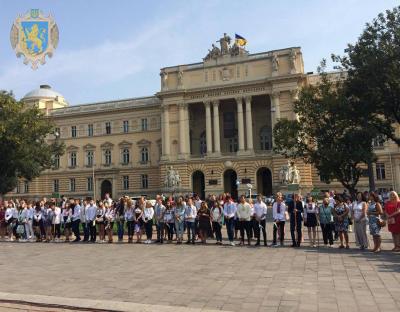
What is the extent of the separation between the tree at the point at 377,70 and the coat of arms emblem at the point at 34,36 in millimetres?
18024

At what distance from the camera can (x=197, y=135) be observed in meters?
69.7

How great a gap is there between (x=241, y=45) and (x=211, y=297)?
59.8 meters

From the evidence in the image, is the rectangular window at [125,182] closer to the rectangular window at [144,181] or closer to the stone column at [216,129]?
the rectangular window at [144,181]

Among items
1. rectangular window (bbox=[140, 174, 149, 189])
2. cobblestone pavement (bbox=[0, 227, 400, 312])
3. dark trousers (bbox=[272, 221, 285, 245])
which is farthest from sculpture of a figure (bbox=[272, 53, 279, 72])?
cobblestone pavement (bbox=[0, 227, 400, 312])

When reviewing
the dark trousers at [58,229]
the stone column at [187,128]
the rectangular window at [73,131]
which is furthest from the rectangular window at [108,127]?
the dark trousers at [58,229]

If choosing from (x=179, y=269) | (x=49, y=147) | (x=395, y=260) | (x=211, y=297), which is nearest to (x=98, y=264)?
(x=179, y=269)

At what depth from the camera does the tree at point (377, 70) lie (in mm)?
24266

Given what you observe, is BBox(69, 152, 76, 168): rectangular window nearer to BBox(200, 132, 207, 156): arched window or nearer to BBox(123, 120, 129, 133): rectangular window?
BBox(123, 120, 129, 133): rectangular window

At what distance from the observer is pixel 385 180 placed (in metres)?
58.9

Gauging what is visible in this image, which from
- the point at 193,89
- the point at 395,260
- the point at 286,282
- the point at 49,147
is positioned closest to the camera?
the point at 286,282

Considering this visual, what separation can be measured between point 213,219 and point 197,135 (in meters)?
51.1

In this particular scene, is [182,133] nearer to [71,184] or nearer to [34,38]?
[71,184]

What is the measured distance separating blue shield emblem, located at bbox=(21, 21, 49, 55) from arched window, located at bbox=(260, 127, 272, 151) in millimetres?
44085

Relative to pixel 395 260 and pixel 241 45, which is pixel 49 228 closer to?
pixel 395 260
